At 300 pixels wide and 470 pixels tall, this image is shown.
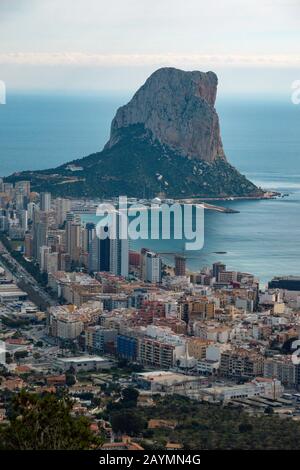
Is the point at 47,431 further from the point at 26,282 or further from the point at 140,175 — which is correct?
the point at 140,175

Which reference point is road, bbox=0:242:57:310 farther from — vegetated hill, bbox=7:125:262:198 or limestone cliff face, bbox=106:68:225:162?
limestone cliff face, bbox=106:68:225:162

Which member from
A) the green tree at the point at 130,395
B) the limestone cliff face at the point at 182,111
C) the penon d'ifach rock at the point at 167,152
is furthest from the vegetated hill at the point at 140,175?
the green tree at the point at 130,395

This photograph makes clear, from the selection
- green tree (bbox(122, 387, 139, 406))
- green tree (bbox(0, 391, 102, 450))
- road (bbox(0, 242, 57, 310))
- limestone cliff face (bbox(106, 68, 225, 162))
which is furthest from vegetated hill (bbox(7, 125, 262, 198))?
green tree (bbox(0, 391, 102, 450))

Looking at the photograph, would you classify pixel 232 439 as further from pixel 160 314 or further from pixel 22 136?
pixel 22 136

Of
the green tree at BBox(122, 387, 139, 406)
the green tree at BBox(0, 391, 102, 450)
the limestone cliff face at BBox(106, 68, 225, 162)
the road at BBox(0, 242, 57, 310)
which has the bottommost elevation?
the green tree at BBox(122, 387, 139, 406)

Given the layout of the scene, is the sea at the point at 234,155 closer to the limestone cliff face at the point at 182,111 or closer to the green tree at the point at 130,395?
the limestone cliff face at the point at 182,111
